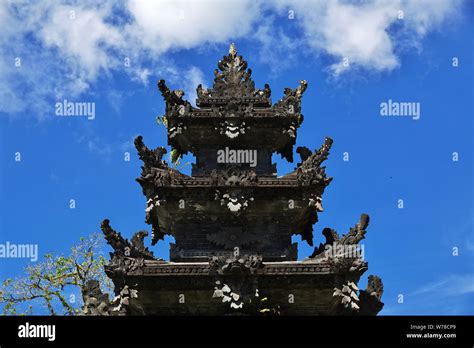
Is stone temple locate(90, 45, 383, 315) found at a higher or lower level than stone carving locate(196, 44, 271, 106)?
lower

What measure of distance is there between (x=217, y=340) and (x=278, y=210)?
6583mm

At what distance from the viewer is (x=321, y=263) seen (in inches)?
663

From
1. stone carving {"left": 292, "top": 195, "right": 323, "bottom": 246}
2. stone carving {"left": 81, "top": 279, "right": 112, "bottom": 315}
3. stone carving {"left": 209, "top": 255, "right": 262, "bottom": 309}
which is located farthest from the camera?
stone carving {"left": 292, "top": 195, "right": 323, "bottom": 246}

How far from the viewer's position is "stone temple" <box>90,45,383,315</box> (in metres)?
16.6

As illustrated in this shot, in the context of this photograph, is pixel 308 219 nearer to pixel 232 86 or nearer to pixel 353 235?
pixel 353 235

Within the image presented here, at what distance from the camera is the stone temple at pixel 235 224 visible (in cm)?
1662

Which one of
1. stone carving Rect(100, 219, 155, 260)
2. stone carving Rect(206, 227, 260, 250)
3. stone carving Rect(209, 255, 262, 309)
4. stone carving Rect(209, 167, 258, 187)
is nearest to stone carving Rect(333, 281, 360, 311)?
stone carving Rect(209, 255, 262, 309)

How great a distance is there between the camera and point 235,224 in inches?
745

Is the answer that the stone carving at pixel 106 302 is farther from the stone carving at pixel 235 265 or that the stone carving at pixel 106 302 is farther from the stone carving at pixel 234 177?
the stone carving at pixel 234 177

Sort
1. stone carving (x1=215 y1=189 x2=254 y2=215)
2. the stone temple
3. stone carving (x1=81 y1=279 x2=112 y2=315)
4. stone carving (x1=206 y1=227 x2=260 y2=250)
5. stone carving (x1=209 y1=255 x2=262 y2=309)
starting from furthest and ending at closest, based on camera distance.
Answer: stone carving (x1=206 y1=227 x2=260 y2=250) < stone carving (x1=215 y1=189 x2=254 y2=215) < the stone temple < stone carving (x1=209 y1=255 x2=262 y2=309) < stone carving (x1=81 y1=279 x2=112 y2=315)

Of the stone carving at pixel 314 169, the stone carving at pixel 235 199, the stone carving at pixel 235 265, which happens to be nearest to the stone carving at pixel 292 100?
the stone carving at pixel 314 169

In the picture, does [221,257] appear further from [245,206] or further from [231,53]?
[231,53]

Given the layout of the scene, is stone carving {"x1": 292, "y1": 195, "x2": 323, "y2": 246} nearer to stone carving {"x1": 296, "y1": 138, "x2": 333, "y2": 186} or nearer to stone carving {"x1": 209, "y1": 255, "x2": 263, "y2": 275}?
stone carving {"x1": 296, "y1": 138, "x2": 333, "y2": 186}

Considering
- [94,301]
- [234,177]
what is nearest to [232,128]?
[234,177]
